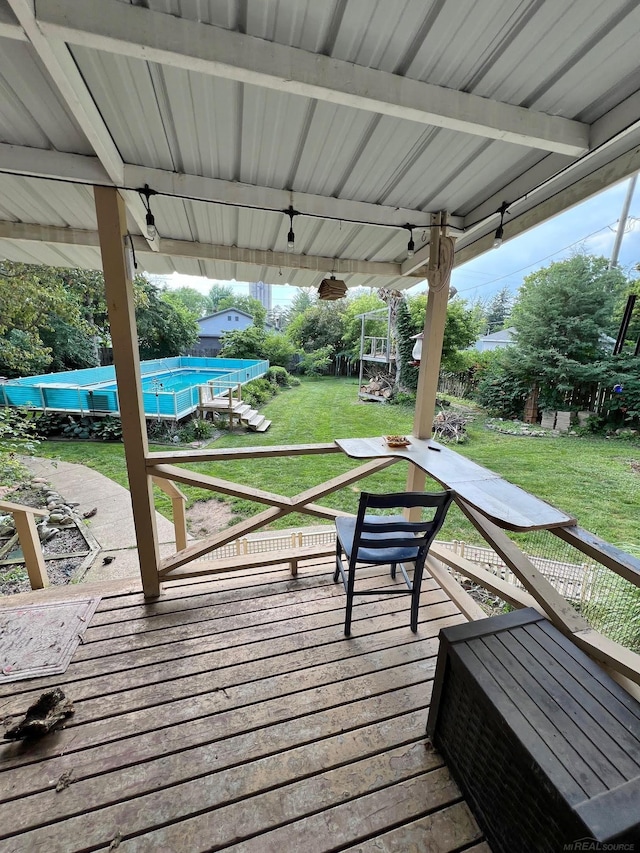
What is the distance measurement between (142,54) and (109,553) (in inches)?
164

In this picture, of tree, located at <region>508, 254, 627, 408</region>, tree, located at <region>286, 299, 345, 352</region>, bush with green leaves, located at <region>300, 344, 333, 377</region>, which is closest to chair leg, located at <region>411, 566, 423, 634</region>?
tree, located at <region>508, 254, 627, 408</region>

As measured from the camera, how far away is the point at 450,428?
25.4 ft

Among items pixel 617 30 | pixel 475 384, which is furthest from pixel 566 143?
pixel 475 384

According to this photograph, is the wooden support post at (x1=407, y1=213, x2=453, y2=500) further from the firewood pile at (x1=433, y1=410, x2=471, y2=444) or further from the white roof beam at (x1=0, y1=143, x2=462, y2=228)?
the firewood pile at (x1=433, y1=410, x2=471, y2=444)

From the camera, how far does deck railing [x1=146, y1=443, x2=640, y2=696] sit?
115 cm

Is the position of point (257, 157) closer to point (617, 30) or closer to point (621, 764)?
point (617, 30)

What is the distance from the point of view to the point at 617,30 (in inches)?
33.3

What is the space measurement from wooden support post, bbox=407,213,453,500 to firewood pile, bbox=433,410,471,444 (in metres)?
5.62

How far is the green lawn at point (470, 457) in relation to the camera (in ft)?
16.2

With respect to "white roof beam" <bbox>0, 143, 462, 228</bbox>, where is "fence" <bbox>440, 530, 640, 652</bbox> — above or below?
below

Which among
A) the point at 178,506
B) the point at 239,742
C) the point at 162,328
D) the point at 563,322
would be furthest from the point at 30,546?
the point at 162,328

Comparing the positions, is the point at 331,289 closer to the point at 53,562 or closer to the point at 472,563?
the point at 472,563

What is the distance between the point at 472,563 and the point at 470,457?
5235 millimetres

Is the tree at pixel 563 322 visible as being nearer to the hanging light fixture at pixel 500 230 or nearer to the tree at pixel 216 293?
the hanging light fixture at pixel 500 230
